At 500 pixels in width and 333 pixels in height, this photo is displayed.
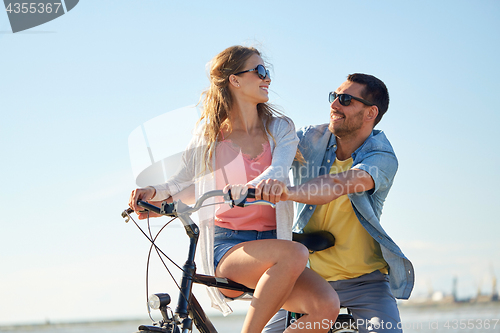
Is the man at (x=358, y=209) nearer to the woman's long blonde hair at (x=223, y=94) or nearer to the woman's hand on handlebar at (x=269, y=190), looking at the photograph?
the woman's long blonde hair at (x=223, y=94)

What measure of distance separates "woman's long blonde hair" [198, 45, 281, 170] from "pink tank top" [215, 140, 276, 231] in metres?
0.18

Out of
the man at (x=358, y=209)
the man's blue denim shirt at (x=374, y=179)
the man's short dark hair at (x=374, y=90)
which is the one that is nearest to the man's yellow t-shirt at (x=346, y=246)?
the man at (x=358, y=209)

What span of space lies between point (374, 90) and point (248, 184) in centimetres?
174

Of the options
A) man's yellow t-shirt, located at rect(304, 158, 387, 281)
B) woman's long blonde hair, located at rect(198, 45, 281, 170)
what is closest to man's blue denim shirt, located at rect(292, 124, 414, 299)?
man's yellow t-shirt, located at rect(304, 158, 387, 281)

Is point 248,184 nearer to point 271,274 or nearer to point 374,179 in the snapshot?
point 271,274

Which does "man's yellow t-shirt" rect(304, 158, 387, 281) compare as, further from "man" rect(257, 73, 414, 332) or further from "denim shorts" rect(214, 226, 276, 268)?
"denim shorts" rect(214, 226, 276, 268)

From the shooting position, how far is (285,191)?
2.37m

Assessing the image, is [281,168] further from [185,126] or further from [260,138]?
[185,126]

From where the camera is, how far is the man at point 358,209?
3.20 metres

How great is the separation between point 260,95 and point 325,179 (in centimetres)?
76

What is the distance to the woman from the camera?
2.35 meters

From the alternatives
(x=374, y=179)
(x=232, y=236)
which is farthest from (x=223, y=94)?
(x=374, y=179)

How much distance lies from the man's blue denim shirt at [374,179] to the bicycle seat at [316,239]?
0.46 ft

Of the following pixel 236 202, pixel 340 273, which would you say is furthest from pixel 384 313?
pixel 236 202
